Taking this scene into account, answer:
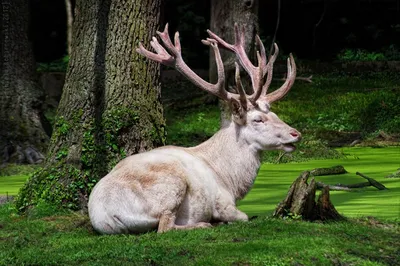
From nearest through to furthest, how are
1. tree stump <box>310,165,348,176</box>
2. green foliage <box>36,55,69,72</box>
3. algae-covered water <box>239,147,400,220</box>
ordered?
algae-covered water <box>239,147,400,220</box> < tree stump <box>310,165,348,176</box> < green foliage <box>36,55,69,72</box>

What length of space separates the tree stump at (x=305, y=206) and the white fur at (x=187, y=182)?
0.45m

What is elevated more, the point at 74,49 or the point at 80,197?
the point at 74,49

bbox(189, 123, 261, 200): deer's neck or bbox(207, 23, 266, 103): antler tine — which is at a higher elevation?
bbox(207, 23, 266, 103): antler tine

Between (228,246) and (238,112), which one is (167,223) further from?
(238,112)

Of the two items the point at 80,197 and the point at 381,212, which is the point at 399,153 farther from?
the point at 80,197

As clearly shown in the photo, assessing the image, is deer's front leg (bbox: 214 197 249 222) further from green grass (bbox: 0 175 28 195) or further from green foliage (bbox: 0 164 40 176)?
green foliage (bbox: 0 164 40 176)

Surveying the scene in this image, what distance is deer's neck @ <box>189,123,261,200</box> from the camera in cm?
942

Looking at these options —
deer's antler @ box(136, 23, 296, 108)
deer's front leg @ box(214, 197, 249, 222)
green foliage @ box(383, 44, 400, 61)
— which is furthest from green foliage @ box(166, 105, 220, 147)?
deer's front leg @ box(214, 197, 249, 222)

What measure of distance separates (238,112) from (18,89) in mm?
8891

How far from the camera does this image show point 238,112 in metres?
9.34

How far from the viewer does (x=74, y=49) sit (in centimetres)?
1069

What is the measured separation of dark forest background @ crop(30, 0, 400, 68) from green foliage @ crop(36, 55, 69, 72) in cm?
94

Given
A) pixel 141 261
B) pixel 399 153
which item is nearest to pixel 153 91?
pixel 141 261

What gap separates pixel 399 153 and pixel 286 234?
856 cm
